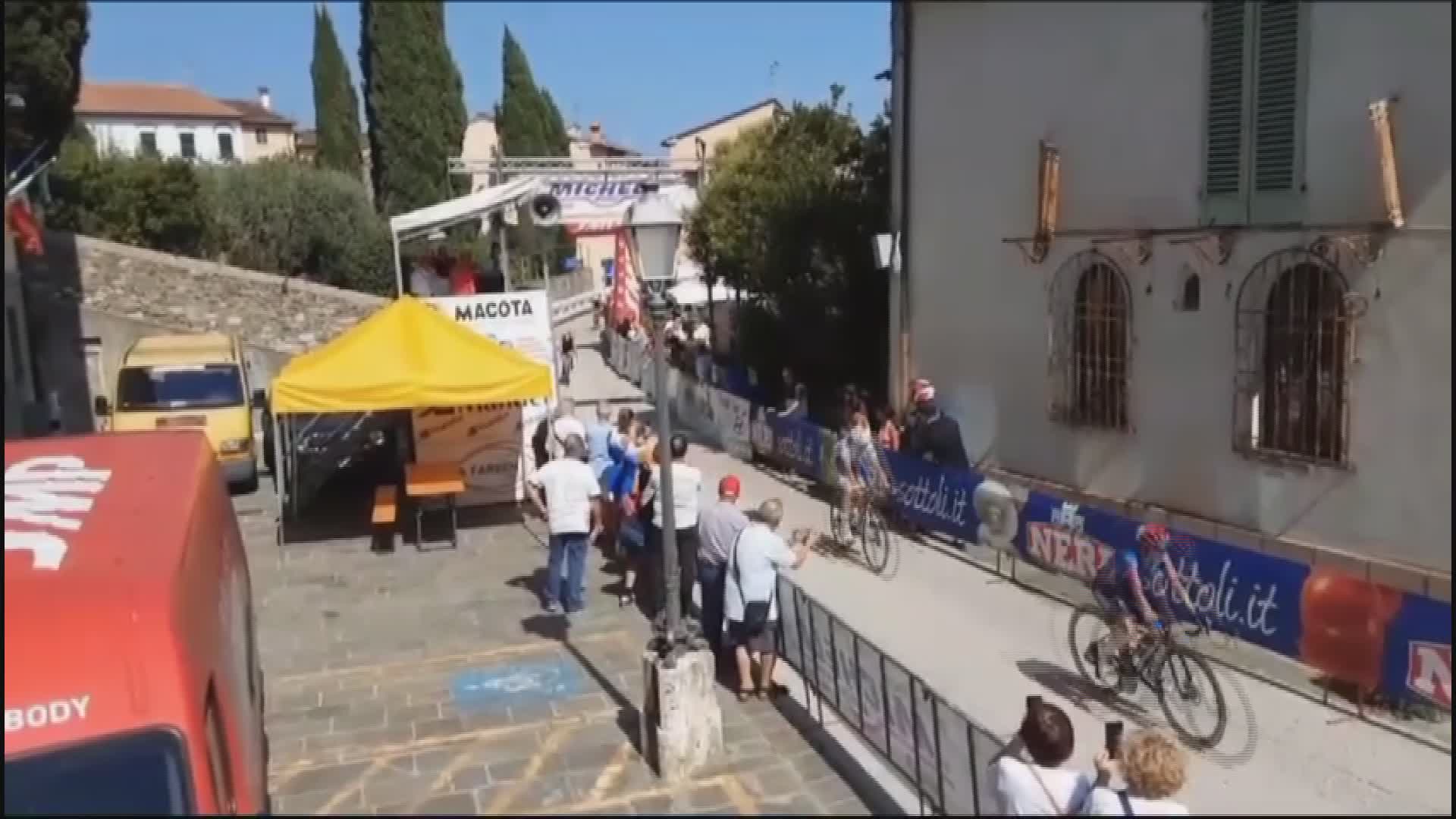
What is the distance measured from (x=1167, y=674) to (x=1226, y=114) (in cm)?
584

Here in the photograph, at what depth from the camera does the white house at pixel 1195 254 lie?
32.9ft

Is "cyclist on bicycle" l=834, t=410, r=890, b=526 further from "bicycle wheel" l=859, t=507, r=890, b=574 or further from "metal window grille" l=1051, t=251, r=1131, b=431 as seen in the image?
"metal window grille" l=1051, t=251, r=1131, b=431

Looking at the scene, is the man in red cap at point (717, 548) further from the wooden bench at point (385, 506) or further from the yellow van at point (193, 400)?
the yellow van at point (193, 400)

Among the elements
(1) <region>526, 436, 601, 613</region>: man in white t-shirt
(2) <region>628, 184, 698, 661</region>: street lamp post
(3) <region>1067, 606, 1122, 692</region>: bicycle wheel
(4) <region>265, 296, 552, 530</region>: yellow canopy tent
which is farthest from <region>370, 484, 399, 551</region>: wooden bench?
(3) <region>1067, 606, 1122, 692</region>: bicycle wheel

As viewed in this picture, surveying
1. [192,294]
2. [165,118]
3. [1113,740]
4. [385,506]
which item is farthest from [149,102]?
[1113,740]

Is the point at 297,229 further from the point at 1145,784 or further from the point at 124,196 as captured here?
the point at 1145,784

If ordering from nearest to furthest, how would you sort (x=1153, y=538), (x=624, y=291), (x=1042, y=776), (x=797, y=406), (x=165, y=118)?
(x=1042, y=776), (x=1153, y=538), (x=797, y=406), (x=624, y=291), (x=165, y=118)

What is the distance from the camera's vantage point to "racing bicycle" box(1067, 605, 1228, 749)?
27.3 ft

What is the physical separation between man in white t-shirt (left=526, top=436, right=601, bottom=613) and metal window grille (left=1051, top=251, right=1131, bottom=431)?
5988 mm

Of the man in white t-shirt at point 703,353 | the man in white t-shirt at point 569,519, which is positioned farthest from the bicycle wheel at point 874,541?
the man in white t-shirt at point 703,353

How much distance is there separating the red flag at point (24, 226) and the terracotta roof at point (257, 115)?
70594 mm

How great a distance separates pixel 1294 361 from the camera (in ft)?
37.3

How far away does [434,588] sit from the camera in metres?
12.3

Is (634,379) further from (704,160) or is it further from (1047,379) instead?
(1047,379)
